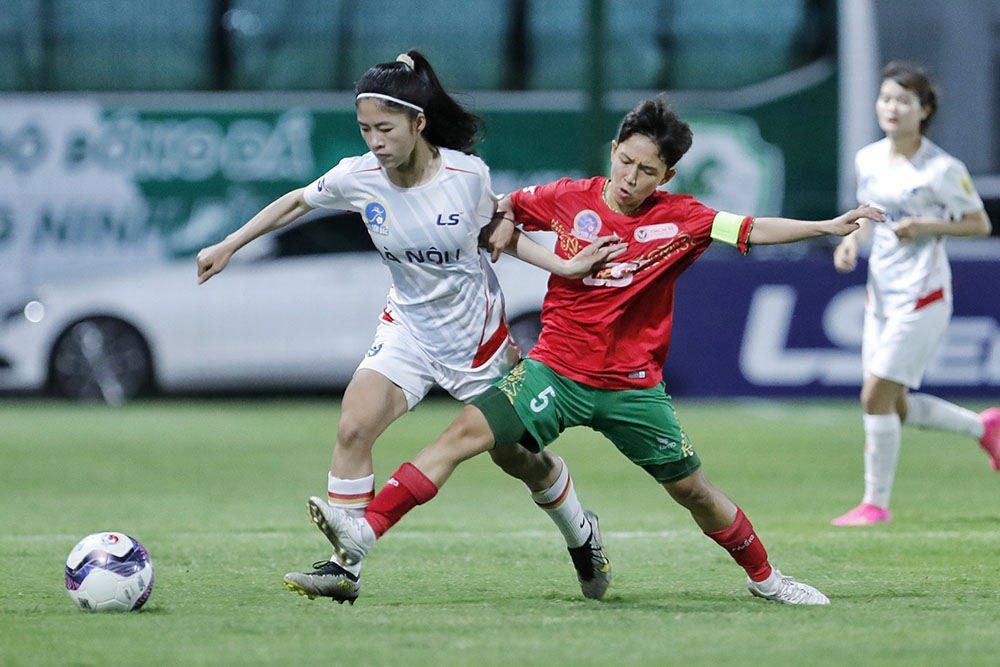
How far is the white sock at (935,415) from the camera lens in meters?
9.26

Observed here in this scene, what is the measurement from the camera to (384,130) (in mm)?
6059

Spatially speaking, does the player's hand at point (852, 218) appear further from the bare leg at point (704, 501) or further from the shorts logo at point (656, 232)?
the bare leg at point (704, 501)

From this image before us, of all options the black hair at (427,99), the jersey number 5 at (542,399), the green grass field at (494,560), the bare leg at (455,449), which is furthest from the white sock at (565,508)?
the black hair at (427,99)

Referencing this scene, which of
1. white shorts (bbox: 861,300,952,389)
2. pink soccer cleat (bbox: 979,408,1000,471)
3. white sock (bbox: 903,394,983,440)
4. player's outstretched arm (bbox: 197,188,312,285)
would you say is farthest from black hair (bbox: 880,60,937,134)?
player's outstretched arm (bbox: 197,188,312,285)

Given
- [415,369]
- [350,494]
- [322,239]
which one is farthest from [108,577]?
[322,239]

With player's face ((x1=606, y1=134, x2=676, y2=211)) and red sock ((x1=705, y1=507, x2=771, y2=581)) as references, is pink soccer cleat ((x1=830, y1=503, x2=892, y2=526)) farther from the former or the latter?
player's face ((x1=606, y1=134, x2=676, y2=211))

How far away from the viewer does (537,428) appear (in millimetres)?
5883

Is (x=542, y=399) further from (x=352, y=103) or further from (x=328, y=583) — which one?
(x=352, y=103)

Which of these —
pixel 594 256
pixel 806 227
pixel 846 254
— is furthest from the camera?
pixel 846 254

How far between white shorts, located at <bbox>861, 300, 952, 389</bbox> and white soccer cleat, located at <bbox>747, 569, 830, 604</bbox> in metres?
2.76

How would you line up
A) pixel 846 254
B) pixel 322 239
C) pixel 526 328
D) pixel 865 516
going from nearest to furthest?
pixel 846 254, pixel 865 516, pixel 322 239, pixel 526 328

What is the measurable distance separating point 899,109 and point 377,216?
342 centimetres

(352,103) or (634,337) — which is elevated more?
(634,337)

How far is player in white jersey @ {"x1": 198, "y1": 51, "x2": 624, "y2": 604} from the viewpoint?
19.9 feet
